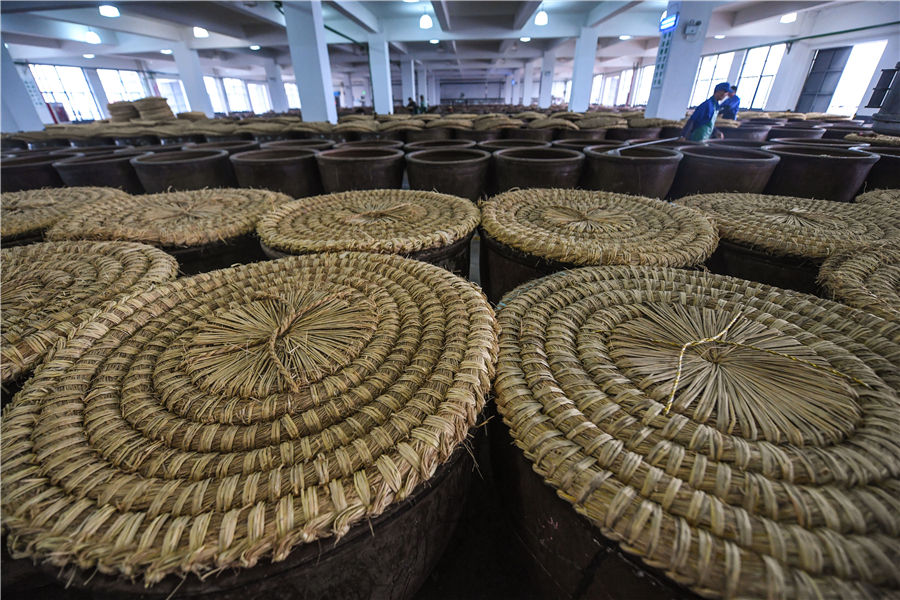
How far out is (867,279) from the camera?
3.69 ft

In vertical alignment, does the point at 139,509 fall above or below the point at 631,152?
below

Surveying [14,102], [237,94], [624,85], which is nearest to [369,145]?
[14,102]

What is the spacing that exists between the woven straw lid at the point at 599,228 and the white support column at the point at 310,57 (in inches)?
233

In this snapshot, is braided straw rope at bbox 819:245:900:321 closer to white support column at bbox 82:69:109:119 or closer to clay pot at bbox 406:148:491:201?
clay pot at bbox 406:148:491:201

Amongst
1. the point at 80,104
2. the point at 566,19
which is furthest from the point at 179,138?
the point at 80,104

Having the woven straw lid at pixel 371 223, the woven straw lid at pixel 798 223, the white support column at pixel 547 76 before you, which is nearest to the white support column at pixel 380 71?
the white support column at pixel 547 76

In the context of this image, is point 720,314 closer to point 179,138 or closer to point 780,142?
point 780,142

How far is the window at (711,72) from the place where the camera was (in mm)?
16203

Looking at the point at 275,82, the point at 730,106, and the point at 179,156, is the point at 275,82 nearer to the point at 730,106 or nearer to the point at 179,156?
the point at 179,156

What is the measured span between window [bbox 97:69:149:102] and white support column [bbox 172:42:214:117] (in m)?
13.1

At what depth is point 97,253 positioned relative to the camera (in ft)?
4.46

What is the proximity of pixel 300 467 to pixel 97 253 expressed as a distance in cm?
139

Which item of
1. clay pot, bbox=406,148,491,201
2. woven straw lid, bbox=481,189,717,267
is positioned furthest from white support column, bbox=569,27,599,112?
woven straw lid, bbox=481,189,717,267

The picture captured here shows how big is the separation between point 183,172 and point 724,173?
372cm
